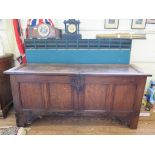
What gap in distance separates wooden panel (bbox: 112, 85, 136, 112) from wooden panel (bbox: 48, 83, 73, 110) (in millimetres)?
Answer: 555

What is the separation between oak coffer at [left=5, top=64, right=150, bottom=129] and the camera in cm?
161

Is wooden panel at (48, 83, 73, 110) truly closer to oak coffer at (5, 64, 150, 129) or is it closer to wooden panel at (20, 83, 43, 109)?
oak coffer at (5, 64, 150, 129)

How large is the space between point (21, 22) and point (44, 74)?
115 cm

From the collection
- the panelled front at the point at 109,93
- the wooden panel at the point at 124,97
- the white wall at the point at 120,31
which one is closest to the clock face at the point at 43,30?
the white wall at the point at 120,31

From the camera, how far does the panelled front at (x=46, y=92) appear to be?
5.39ft

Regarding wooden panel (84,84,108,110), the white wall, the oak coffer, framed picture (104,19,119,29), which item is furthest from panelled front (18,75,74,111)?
framed picture (104,19,119,29)

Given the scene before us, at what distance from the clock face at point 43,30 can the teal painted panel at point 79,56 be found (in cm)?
22

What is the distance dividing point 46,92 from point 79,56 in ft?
2.32

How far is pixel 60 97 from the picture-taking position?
1.72 metres

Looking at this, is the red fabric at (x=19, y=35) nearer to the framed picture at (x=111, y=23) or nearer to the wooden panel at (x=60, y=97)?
the wooden panel at (x=60, y=97)

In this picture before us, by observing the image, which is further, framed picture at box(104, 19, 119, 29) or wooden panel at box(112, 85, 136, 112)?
framed picture at box(104, 19, 119, 29)

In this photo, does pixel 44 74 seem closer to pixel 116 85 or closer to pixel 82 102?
pixel 82 102

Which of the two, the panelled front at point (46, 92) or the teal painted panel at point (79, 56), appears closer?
the panelled front at point (46, 92)

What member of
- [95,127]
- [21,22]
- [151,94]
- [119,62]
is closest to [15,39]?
[21,22]
